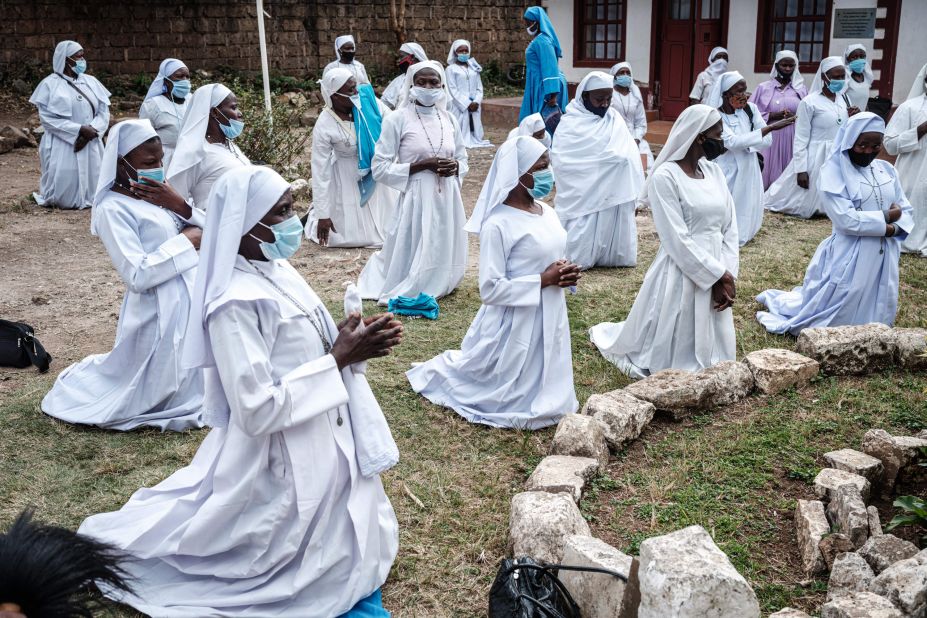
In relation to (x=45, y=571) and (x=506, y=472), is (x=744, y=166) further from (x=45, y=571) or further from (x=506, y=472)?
(x=45, y=571)

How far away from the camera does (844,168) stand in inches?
257

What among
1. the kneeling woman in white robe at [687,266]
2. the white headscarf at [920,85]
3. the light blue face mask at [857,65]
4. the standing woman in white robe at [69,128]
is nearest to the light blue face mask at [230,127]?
the kneeling woman in white robe at [687,266]

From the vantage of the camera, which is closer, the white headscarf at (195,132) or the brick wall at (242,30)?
the white headscarf at (195,132)

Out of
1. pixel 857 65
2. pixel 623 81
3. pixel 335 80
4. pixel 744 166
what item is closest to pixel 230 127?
pixel 335 80

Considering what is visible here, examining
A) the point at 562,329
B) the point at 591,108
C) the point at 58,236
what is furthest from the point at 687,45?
the point at 562,329

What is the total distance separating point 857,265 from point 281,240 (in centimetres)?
500

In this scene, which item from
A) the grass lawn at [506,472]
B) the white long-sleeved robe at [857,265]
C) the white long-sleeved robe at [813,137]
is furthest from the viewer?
the white long-sleeved robe at [813,137]

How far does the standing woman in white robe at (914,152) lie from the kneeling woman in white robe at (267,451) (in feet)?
24.9

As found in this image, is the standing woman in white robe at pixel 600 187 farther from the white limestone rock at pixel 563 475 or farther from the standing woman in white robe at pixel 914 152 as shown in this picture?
the white limestone rock at pixel 563 475

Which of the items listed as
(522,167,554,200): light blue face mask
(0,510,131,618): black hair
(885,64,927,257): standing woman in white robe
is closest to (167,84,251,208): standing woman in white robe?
(522,167,554,200): light blue face mask

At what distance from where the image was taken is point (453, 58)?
1686cm

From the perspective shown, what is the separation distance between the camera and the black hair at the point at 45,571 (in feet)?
6.57

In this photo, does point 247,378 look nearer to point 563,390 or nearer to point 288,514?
point 288,514

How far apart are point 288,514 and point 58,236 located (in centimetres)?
794
